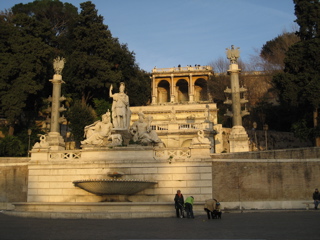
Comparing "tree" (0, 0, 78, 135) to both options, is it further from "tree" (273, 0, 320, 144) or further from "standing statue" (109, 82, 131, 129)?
"tree" (273, 0, 320, 144)

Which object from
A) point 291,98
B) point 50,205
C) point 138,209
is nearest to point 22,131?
point 50,205

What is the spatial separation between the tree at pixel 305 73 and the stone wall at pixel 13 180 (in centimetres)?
1742

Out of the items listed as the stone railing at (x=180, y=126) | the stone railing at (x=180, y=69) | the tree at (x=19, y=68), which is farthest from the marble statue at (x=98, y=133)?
the stone railing at (x=180, y=69)

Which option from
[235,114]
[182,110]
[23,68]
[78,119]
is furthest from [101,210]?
[182,110]

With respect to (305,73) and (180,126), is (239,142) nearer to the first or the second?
(305,73)

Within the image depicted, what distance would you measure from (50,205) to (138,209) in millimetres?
4241

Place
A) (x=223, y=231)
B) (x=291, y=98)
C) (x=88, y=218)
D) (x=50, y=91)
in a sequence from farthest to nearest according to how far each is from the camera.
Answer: (x=50, y=91) < (x=291, y=98) < (x=88, y=218) < (x=223, y=231)

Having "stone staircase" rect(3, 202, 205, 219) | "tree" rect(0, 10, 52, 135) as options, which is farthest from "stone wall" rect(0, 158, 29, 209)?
"tree" rect(0, 10, 52, 135)

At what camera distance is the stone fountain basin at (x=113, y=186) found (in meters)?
17.3

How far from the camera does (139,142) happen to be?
66.0 ft

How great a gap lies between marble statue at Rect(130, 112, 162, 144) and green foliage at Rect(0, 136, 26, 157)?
11855 mm

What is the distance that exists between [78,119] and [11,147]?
20.4 ft

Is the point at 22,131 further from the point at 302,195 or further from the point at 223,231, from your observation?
the point at 223,231

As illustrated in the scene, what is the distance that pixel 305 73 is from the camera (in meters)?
26.6
